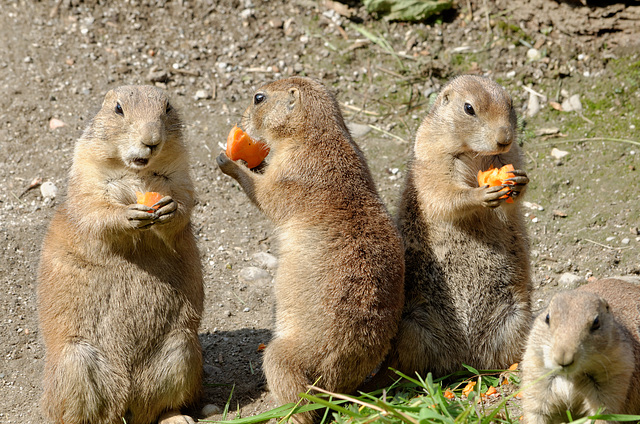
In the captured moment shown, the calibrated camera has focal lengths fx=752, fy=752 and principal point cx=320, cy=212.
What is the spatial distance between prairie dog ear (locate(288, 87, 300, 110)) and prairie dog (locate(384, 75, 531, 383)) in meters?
1.15

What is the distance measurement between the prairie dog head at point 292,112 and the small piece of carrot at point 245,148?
70mm

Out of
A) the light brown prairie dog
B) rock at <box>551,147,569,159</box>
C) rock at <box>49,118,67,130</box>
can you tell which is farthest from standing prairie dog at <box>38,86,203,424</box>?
rock at <box>551,147,569,159</box>

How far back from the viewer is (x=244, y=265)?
7.79 metres

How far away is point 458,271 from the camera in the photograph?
5934 mm

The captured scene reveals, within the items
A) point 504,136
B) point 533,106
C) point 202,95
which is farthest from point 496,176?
point 202,95

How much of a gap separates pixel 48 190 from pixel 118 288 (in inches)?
120

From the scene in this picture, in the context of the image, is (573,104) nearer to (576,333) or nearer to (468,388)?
(468,388)

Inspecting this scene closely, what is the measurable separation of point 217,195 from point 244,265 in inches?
44.7

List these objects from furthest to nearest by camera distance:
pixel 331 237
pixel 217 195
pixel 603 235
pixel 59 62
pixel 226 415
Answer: pixel 59 62
pixel 217 195
pixel 603 235
pixel 226 415
pixel 331 237

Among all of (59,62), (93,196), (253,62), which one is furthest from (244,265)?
(59,62)

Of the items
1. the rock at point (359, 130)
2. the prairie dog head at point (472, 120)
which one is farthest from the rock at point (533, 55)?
the prairie dog head at point (472, 120)

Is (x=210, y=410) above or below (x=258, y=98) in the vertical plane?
below

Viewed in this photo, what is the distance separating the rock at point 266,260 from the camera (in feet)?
25.4

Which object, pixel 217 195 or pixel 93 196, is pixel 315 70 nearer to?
pixel 217 195
